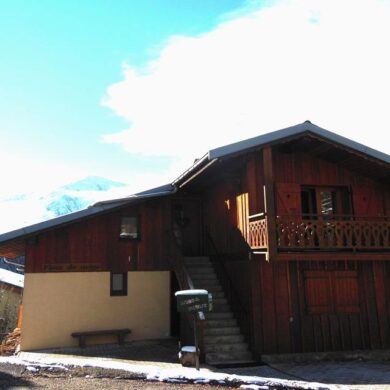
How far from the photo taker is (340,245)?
489 inches

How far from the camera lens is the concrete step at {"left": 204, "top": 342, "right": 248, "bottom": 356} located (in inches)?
488

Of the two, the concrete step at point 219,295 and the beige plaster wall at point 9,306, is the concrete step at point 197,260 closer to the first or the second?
the concrete step at point 219,295

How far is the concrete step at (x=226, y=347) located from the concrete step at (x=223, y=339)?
0.11 m

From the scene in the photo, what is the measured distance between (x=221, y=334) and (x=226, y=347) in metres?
0.64

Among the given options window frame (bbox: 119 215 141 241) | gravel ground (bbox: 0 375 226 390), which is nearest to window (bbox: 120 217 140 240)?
window frame (bbox: 119 215 141 241)

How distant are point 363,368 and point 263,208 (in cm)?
524

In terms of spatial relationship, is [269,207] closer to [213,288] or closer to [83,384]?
[213,288]

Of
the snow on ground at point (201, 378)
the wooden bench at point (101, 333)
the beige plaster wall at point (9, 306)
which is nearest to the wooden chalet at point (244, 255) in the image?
the wooden bench at point (101, 333)

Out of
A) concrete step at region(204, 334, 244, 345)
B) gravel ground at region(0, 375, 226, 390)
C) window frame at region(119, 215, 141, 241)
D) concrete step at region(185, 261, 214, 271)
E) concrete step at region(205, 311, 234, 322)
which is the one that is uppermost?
window frame at region(119, 215, 141, 241)

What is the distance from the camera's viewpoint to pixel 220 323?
13.5 meters

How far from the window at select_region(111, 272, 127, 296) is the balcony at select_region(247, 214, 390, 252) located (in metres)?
5.61

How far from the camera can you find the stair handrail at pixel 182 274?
1184 cm

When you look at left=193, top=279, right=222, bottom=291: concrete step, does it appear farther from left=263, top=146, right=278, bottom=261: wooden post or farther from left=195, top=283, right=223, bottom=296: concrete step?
left=263, top=146, right=278, bottom=261: wooden post

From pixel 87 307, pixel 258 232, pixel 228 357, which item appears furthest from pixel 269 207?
pixel 87 307
